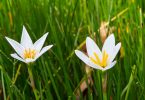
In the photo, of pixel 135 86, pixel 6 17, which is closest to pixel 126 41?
pixel 135 86

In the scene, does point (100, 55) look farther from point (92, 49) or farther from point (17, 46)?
point (17, 46)


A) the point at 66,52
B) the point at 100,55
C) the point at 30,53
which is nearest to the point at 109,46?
the point at 100,55

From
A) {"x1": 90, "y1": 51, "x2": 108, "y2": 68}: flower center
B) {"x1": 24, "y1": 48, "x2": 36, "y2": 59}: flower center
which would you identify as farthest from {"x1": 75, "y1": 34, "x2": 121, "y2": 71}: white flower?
{"x1": 24, "y1": 48, "x2": 36, "y2": 59}: flower center

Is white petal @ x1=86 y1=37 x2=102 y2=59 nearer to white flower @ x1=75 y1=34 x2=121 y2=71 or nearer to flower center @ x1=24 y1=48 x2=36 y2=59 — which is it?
white flower @ x1=75 y1=34 x2=121 y2=71

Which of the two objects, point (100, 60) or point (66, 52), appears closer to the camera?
point (100, 60)

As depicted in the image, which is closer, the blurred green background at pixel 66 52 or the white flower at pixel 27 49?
the white flower at pixel 27 49

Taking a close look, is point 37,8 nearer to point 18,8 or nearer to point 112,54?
point 18,8

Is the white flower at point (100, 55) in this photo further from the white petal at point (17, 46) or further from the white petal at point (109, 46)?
the white petal at point (17, 46)

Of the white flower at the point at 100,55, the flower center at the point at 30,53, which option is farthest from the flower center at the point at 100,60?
the flower center at the point at 30,53
